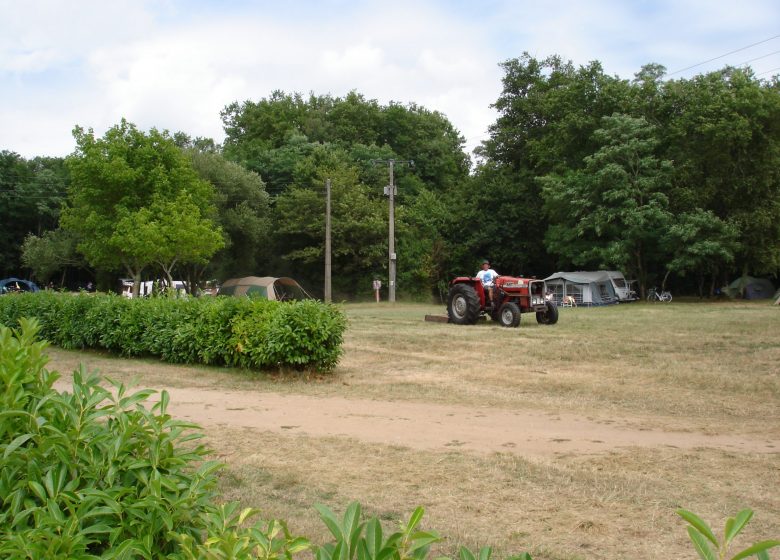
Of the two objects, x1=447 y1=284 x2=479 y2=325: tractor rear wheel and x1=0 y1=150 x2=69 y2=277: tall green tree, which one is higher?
x1=0 y1=150 x2=69 y2=277: tall green tree

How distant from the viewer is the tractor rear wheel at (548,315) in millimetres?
19125

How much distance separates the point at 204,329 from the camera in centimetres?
1152

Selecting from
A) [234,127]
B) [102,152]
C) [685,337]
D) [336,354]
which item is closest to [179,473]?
[336,354]

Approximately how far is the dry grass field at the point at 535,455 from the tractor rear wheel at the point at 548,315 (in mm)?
5902

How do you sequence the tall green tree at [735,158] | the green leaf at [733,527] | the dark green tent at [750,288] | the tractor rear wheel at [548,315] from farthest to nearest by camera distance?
the dark green tent at [750,288] → the tall green tree at [735,158] → the tractor rear wheel at [548,315] → the green leaf at [733,527]

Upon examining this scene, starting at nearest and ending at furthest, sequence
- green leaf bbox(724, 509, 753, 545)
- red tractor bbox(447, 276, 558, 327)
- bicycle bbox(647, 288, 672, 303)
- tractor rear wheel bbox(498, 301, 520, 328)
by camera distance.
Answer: green leaf bbox(724, 509, 753, 545)
tractor rear wheel bbox(498, 301, 520, 328)
red tractor bbox(447, 276, 558, 327)
bicycle bbox(647, 288, 672, 303)

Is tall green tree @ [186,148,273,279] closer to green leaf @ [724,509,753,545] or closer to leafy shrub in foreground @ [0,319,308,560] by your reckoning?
leafy shrub in foreground @ [0,319,308,560]

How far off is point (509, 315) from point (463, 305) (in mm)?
1270

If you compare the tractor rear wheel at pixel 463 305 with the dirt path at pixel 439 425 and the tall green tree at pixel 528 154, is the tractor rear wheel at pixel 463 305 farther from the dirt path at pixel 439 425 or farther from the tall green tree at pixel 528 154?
the tall green tree at pixel 528 154

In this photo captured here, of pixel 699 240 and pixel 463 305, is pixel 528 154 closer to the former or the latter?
pixel 699 240

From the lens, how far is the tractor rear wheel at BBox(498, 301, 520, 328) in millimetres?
18203

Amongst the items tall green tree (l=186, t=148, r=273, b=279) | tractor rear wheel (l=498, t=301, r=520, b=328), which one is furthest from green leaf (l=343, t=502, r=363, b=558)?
tall green tree (l=186, t=148, r=273, b=279)

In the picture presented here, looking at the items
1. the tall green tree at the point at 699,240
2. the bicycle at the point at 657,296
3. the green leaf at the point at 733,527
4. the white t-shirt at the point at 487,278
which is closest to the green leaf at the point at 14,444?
the green leaf at the point at 733,527

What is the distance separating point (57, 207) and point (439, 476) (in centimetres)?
5541
